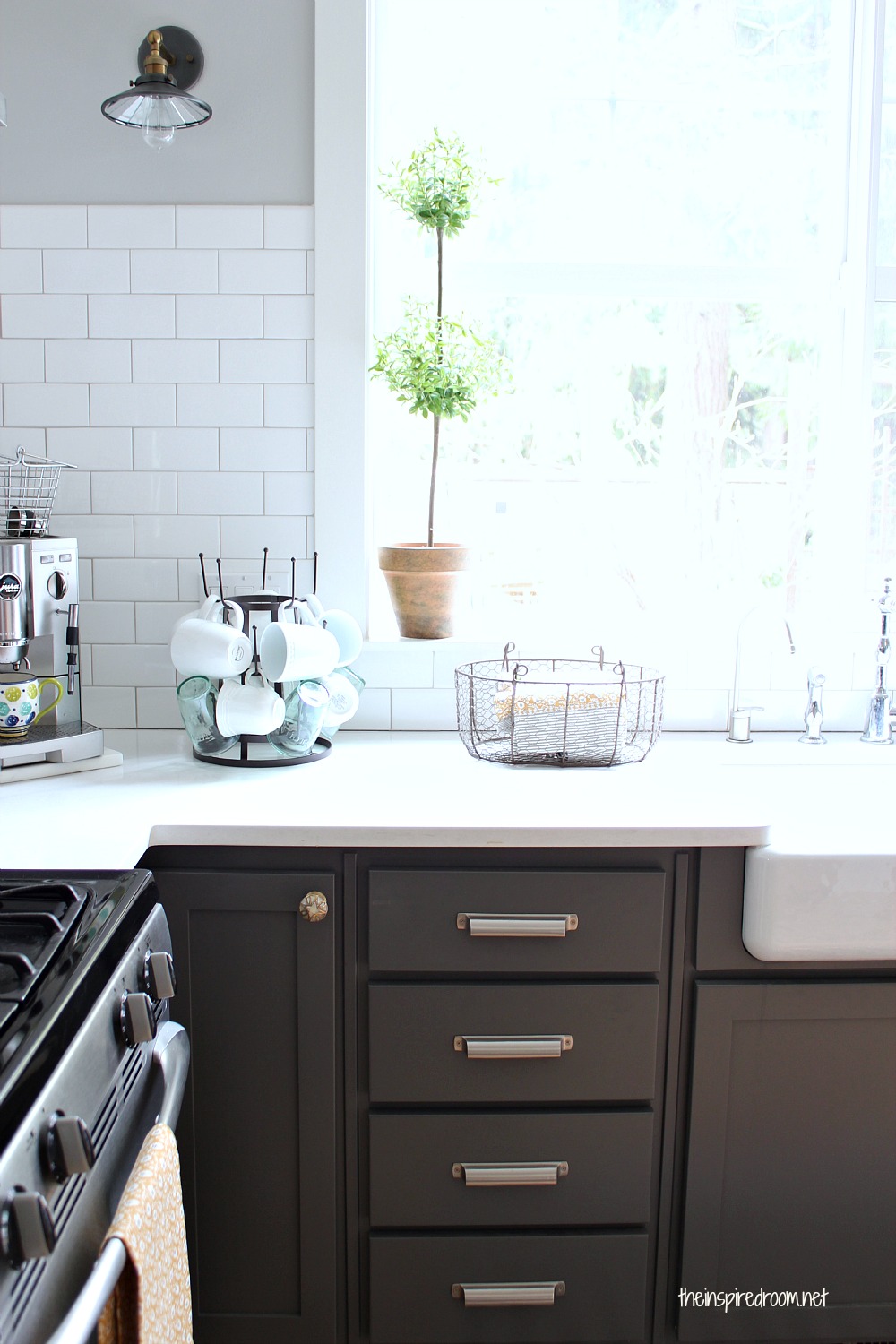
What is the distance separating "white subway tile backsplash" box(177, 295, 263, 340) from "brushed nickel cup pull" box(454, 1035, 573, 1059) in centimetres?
144

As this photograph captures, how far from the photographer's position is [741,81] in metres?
2.31

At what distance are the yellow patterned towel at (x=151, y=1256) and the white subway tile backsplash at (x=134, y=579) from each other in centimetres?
133

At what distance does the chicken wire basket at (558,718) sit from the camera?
1.96 m

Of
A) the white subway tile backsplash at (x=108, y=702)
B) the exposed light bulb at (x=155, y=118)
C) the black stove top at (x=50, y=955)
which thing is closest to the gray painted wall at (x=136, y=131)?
the exposed light bulb at (x=155, y=118)

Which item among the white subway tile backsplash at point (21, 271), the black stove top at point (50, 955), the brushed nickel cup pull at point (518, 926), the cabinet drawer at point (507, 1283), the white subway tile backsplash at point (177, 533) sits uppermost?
the white subway tile backsplash at point (21, 271)

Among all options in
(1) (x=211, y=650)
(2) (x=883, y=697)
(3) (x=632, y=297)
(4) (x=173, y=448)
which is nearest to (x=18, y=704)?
(1) (x=211, y=650)

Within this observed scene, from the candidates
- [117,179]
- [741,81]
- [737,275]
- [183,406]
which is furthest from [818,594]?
[117,179]

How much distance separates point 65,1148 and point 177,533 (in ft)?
5.14

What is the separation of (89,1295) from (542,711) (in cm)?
128

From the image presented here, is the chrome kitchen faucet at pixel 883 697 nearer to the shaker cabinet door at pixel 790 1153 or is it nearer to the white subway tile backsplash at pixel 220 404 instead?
the shaker cabinet door at pixel 790 1153

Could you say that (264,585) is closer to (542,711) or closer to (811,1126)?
(542,711)

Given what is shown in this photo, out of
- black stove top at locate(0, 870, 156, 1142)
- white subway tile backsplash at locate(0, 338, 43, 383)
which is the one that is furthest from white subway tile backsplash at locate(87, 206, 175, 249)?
black stove top at locate(0, 870, 156, 1142)

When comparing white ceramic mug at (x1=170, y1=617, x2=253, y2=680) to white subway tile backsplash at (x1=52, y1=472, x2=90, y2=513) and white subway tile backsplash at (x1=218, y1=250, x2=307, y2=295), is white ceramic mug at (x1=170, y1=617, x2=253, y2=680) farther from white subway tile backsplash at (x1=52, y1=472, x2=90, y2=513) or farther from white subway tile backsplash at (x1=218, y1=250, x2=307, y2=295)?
white subway tile backsplash at (x1=218, y1=250, x2=307, y2=295)

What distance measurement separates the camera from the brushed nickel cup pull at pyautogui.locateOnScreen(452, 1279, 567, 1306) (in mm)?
1658
